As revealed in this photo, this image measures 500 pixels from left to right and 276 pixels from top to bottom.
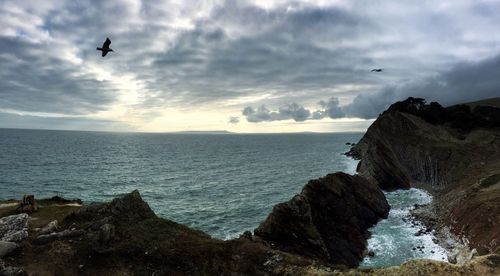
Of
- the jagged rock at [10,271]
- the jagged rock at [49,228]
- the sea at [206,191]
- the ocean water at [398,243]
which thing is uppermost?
the jagged rock at [49,228]

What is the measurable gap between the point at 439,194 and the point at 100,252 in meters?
62.8

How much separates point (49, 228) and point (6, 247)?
12.1 feet

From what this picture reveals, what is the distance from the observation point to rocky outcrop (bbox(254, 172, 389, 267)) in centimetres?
3744

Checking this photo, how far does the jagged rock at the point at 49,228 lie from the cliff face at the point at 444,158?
145 feet

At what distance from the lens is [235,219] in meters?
59.9

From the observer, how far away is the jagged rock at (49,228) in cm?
2855

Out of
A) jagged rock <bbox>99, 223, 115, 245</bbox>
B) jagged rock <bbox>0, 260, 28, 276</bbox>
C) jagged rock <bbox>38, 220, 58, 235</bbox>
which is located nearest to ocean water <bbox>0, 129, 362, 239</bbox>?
jagged rock <bbox>38, 220, 58, 235</bbox>

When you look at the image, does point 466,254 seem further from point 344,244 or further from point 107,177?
point 107,177

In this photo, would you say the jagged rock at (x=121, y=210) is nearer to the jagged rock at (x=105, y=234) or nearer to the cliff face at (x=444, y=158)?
the jagged rock at (x=105, y=234)

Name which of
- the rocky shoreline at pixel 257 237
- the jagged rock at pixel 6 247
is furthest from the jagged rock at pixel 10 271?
the jagged rock at pixel 6 247


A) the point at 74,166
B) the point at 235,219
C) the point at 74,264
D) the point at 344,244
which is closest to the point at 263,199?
the point at 235,219

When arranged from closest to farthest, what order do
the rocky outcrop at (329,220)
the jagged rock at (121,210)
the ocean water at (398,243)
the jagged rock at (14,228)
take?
the jagged rock at (14,228), the jagged rock at (121,210), the rocky outcrop at (329,220), the ocean water at (398,243)

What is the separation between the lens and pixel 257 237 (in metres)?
36.9

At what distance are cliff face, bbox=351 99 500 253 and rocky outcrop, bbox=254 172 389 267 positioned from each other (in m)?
11.0
